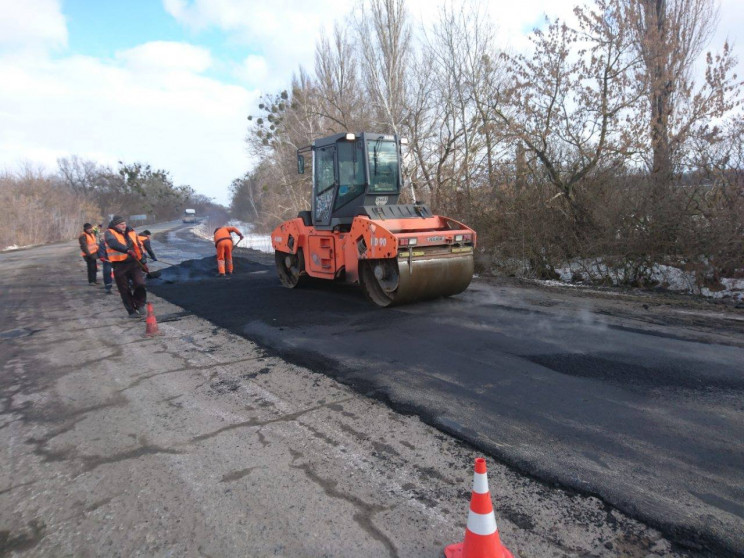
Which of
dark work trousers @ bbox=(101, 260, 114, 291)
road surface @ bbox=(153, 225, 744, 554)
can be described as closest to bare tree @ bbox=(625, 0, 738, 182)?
road surface @ bbox=(153, 225, 744, 554)

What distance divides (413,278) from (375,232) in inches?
35.9

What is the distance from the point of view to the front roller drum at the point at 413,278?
24.5 feet

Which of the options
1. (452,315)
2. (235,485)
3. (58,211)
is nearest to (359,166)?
(452,315)

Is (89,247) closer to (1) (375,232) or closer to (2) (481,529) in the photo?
(1) (375,232)

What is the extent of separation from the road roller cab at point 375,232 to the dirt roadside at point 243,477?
2855mm

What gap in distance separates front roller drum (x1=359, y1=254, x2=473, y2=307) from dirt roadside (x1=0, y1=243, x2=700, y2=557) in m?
2.73

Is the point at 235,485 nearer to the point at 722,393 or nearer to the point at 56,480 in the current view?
the point at 56,480

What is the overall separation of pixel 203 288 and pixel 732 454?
10.0m

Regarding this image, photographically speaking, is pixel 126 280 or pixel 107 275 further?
pixel 107 275

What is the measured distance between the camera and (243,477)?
308cm

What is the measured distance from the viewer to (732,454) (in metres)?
3.13

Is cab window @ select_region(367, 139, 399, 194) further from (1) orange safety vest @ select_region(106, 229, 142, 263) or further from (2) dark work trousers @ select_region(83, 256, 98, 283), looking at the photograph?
(2) dark work trousers @ select_region(83, 256, 98, 283)

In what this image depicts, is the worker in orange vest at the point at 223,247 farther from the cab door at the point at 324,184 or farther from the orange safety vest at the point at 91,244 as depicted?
the cab door at the point at 324,184

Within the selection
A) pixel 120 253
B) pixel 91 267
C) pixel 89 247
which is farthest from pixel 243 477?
pixel 91 267
